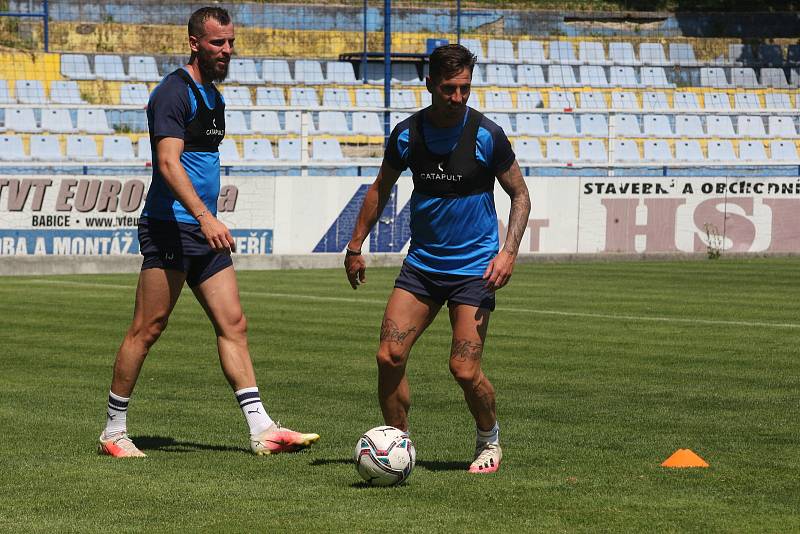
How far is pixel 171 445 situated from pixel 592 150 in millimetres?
22248

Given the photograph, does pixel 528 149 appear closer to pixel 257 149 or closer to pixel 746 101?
pixel 257 149

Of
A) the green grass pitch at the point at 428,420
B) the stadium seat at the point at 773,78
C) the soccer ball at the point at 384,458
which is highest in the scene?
the stadium seat at the point at 773,78

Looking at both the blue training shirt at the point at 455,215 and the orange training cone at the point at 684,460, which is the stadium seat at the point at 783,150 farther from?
the blue training shirt at the point at 455,215

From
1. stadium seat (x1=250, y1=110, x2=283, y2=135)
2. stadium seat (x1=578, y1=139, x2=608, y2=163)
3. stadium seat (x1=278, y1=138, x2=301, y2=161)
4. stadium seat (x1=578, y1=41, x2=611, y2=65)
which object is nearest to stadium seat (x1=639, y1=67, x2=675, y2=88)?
stadium seat (x1=578, y1=41, x2=611, y2=65)

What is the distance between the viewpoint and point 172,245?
7.82 metres

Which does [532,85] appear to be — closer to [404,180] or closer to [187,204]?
[404,180]

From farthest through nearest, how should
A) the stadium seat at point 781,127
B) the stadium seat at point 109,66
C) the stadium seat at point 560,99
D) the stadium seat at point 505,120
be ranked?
1. the stadium seat at point 560,99
2. the stadium seat at point 109,66
3. the stadium seat at point 781,127
4. the stadium seat at point 505,120

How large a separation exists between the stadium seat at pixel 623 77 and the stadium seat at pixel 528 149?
6.61 meters

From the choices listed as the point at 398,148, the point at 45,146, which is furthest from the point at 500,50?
the point at 398,148

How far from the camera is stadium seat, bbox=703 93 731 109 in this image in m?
35.0

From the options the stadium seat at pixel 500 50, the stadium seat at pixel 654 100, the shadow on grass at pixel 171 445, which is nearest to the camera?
the shadow on grass at pixel 171 445

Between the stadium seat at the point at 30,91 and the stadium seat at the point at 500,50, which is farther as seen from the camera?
the stadium seat at the point at 500,50

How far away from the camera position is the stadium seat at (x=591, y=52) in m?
37.2

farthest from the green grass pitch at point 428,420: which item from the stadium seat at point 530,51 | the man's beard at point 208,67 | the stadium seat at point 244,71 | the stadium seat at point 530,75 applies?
the stadium seat at point 530,51
